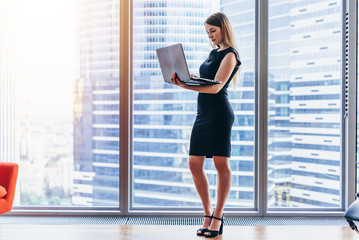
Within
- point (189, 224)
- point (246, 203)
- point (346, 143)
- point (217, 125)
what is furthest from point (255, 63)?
point (189, 224)

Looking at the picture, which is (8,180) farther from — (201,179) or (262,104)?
(262,104)

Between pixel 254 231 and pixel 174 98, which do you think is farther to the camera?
pixel 174 98

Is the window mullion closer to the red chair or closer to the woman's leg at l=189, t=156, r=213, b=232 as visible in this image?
the woman's leg at l=189, t=156, r=213, b=232

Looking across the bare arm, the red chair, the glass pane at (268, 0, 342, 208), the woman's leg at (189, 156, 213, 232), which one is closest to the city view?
the glass pane at (268, 0, 342, 208)

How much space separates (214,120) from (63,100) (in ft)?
4.71

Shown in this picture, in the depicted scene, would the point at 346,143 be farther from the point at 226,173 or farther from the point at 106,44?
the point at 106,44

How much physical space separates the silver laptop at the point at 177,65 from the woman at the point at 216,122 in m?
0.19

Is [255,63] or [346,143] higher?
[255,63]

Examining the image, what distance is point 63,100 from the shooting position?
304cm

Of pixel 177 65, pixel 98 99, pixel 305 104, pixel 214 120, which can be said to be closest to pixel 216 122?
pixel 214 120

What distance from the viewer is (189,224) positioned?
277 centimetres

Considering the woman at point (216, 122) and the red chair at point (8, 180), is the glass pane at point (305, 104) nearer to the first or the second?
the woman at point (216, 122)

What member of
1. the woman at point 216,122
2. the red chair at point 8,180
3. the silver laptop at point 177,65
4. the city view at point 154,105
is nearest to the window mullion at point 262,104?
the city view at point 154,105

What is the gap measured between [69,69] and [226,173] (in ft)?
5.48
